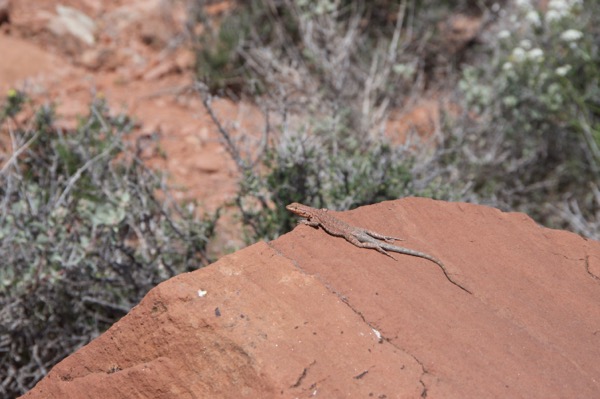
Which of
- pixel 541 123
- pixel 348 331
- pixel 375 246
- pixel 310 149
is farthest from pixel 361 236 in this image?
pixel 541 123

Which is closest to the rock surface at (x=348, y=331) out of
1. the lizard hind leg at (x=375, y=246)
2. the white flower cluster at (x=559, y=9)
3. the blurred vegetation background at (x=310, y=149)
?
the lizard hind leg at (x=375, y=246)

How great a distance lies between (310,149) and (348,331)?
8.48 feet

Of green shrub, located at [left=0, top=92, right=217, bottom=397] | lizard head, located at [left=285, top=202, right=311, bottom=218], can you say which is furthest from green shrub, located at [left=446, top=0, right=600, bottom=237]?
lizard head, located at [left=285, top=202, right=311, bottom=218]

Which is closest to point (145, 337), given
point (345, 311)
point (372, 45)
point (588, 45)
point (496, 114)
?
point (345, 311)

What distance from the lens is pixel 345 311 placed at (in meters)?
2.55

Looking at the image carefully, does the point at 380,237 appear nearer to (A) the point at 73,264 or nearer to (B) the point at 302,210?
(B) the point at 302,210

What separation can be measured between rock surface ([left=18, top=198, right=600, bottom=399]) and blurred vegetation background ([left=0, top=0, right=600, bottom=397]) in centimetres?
176

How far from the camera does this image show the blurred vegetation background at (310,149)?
4586 mm

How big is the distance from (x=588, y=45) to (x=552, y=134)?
919 mm

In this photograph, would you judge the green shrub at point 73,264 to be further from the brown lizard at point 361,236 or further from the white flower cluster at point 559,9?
the white flower cluster at point 559,9

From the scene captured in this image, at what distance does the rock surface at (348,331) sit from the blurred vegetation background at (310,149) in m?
1.76

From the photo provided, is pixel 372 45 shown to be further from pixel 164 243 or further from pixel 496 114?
pixel 164 243

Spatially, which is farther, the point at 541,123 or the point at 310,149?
the point at 541,123

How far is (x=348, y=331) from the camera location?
2484mm
